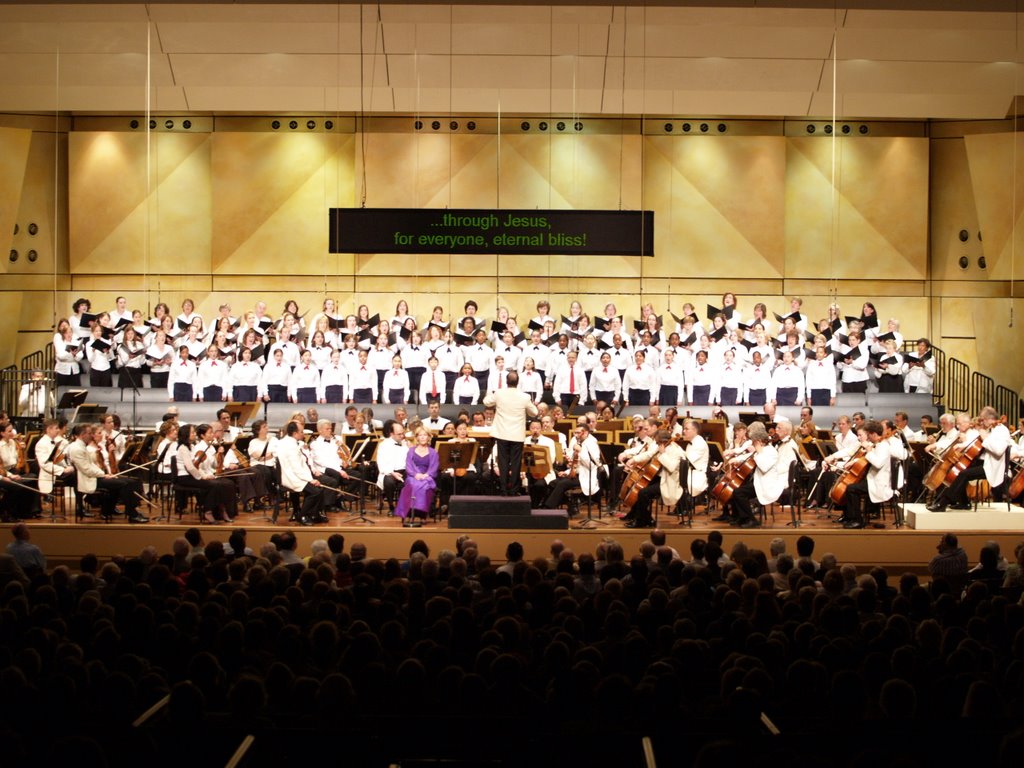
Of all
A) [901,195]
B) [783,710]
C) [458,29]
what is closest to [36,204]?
[458,29]

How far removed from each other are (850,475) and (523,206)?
9.83 m

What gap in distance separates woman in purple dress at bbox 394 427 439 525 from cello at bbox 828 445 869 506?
3945 millimetres

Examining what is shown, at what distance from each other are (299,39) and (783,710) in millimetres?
12740

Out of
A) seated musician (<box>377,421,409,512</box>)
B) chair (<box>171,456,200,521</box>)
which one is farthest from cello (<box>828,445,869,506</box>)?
chair (<box>171,456,200,521</box>)

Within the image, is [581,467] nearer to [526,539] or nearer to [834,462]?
[526,539]

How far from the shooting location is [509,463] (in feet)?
36.0

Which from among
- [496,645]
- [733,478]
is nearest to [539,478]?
[733,478]

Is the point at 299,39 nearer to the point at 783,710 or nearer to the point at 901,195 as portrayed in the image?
the point at 901,195

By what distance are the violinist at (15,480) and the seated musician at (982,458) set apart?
8.96m

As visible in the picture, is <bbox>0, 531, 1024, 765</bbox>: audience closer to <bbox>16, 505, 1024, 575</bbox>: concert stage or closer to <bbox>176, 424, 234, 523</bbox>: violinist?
<bbox>16, 505, 1024, 575</bbox>: concert stage

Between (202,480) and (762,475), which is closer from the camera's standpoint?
(202,480)

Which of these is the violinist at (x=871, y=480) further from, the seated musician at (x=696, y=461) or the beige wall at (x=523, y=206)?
the beige wall at (x=523, y=206)

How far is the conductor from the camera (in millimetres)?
10633

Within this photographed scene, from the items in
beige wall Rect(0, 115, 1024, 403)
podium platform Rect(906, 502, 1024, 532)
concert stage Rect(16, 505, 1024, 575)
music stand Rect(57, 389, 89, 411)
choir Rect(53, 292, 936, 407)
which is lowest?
concert stage Rect(16, 505, 1024, 575)
